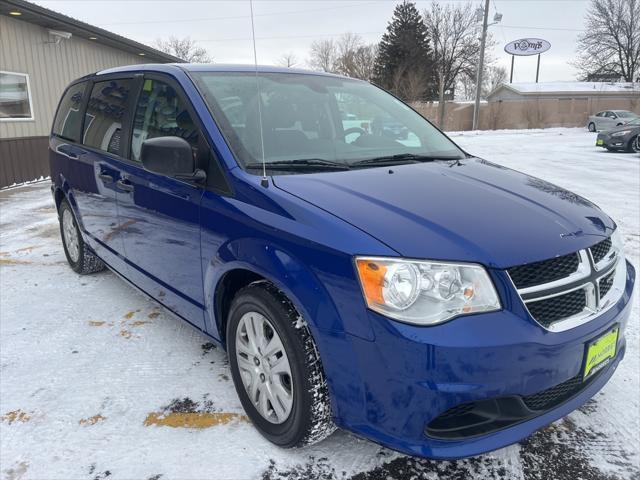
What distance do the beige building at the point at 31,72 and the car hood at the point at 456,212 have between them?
9.89 metres

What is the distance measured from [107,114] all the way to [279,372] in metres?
2.50

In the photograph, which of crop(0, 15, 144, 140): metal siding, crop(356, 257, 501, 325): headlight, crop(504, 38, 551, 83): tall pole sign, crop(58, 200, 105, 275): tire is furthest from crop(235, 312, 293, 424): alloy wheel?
crop(504, 38, 551, 83): tall pole sign

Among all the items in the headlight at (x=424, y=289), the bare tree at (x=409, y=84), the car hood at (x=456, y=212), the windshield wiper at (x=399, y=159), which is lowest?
the headlight at (x=424, y=289)

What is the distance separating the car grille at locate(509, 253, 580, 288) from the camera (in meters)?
1.77

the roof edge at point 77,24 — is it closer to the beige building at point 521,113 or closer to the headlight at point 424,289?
the headlight at point 424,289

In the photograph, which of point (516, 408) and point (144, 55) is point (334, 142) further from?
point (144, 55)

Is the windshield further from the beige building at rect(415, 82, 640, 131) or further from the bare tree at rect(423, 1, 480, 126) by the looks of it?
the bare tree at rect(423, 1, 480, 126)

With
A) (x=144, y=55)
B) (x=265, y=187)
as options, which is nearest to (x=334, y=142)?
(x=265, y=187)

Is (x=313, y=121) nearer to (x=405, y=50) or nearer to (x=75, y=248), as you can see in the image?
(x=75, y=248)

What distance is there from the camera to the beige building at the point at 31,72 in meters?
10.1

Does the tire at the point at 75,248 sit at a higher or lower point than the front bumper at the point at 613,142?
lower

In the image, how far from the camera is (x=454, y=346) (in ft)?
5.41

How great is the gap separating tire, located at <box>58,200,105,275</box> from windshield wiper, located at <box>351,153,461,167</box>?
109 inches

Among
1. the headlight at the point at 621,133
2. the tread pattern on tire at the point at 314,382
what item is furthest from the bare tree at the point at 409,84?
the tread pattern on tire at the point at 314,382
